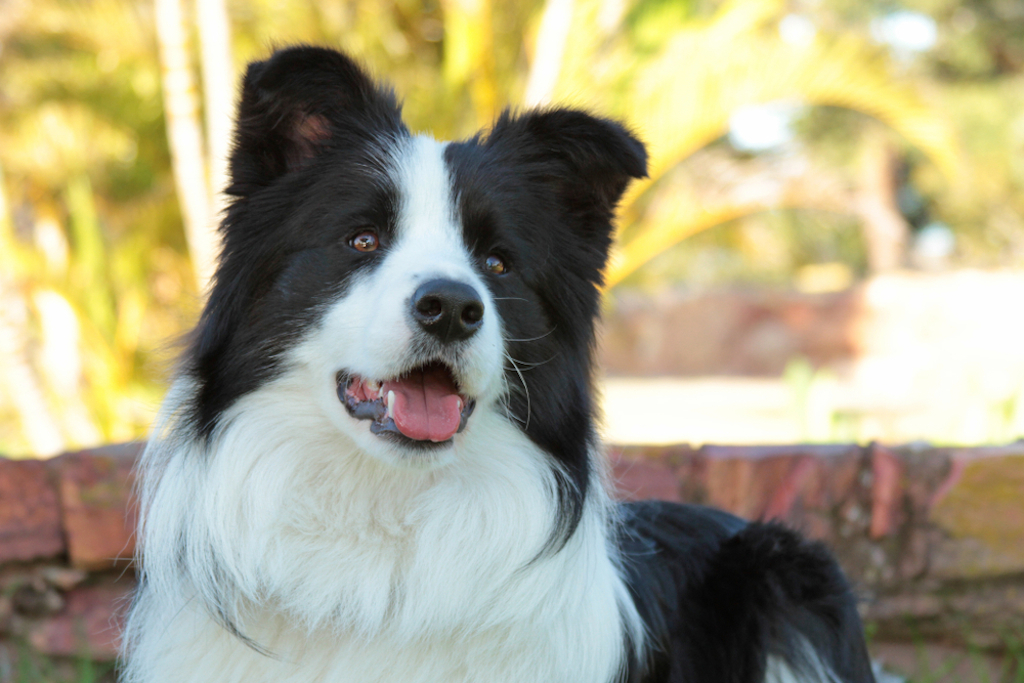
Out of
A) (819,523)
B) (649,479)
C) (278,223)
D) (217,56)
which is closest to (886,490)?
(819,523)

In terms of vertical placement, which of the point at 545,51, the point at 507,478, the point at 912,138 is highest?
the point at 545,51

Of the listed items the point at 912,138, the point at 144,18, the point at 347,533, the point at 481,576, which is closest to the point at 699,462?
the point at 481,576

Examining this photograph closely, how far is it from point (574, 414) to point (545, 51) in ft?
16.0

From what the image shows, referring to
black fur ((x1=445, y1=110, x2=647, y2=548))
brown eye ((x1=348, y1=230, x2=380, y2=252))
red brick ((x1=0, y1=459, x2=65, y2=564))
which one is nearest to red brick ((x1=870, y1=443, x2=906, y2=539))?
black fur ((x1=445, y1=110, x2=647, y2=548))

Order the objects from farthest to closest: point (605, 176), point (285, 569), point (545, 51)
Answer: point (545, 51)
point (605, 176)
point (285, 569)

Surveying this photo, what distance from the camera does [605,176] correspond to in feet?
8.18

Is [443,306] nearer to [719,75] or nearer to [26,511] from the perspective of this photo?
[26,511]

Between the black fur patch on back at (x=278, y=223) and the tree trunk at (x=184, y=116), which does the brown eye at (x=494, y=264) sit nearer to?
the black fur patch on back at (x=278, y=223)

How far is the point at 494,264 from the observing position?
7.57 feet

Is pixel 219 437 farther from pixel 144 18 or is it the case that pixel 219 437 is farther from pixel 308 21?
pixel 144 18

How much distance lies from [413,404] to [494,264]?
0.45 m

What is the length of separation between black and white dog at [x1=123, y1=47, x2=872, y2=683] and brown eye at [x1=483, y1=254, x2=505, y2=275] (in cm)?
2

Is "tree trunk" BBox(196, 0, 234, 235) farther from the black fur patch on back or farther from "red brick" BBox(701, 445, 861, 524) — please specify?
"red brick" BBox(701, 445, 861, 524)

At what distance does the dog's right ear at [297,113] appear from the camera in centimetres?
223
